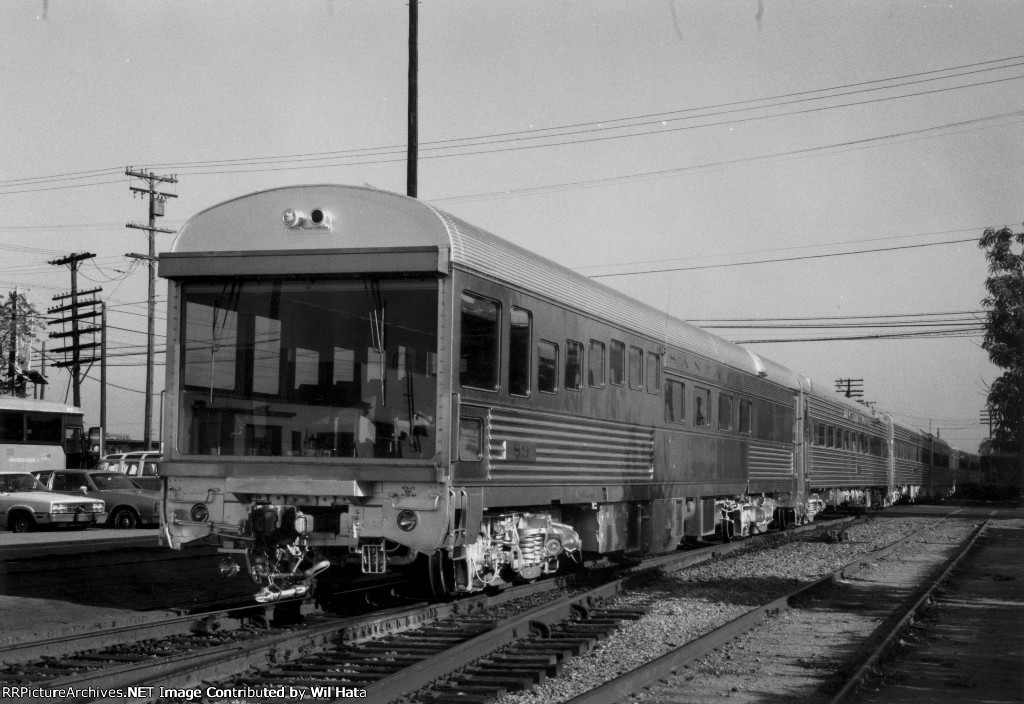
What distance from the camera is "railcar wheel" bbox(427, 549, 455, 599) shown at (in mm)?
10211

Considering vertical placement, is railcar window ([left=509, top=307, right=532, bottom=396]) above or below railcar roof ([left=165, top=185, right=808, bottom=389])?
below

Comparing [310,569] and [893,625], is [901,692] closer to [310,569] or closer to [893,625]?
[893,625]

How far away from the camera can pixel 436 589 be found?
34.1 feet

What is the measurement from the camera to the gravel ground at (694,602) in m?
7.93

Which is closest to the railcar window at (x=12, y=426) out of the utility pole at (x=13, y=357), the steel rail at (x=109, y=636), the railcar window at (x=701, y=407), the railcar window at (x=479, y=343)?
the utility pole at (x=13, y=357)

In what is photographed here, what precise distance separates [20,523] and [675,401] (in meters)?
15.2

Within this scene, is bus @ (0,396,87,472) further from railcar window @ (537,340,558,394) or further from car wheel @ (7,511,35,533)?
railcar window @ (537,340,558,394)

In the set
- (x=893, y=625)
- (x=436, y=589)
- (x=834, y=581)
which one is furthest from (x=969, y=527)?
(x=436, y=589)

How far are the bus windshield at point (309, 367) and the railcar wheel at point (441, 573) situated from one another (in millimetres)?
1353

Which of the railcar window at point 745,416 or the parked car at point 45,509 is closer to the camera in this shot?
the railcar window at point 745,416

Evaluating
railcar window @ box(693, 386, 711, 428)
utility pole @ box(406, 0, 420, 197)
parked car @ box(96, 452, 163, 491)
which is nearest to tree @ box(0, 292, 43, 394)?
parked car @ box(96, 452, 163, 491)

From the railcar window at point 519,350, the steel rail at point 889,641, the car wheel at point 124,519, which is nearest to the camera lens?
the steel rail at point 889,641

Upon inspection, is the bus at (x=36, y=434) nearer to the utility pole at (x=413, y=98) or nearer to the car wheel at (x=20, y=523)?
the car wheel at (x=20, y=523)

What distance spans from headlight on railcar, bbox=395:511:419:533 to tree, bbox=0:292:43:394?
41.0 m
